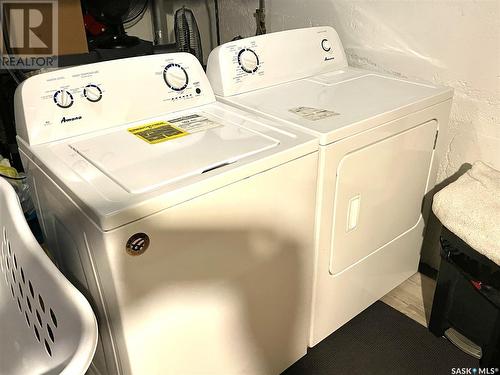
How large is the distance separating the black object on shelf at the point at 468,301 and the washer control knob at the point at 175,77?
91 cm

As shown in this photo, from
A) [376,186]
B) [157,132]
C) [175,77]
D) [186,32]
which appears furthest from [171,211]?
[186,32]

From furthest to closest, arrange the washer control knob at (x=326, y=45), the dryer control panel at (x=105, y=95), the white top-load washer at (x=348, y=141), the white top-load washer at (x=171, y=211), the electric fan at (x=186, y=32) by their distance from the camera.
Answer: the electric fan at (x=186, y=32) → the washer control knob at (x=326, y=45) → the white top-load washer at (x=348, y=141) → the dryer control panel at (x=105, y=95) → the white top-load washer at (x=171, y=211)

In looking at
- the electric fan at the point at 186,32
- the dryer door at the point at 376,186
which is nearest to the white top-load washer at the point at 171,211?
the dryer door at the point at 376,186

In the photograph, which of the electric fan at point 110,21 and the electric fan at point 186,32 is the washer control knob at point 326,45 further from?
the electric fan at point 110,21

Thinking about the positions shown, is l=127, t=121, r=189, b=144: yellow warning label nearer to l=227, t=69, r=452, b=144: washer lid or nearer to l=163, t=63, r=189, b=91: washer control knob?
l=163, t=63, r=189, b=91: washer control knob

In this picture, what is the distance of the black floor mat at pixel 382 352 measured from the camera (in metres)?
1.49

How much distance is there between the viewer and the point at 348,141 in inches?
47.7

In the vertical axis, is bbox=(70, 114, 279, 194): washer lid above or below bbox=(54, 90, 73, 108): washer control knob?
below

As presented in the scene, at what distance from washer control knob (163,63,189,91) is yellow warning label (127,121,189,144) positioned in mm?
131

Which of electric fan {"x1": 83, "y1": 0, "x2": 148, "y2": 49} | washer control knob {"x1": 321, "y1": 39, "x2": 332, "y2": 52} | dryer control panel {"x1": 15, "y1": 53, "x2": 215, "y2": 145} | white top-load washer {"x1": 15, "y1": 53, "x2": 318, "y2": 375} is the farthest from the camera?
electric fan {"x1": 83, "y1": 0, "x2": 148, "y2": 49}

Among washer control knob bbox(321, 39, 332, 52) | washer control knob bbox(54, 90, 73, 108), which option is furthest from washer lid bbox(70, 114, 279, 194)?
washer control knob bbox(321, 39, 332, 52)

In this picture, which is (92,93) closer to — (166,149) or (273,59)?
(166,149)

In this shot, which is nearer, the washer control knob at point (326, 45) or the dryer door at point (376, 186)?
the dryer door at point (376, 186)

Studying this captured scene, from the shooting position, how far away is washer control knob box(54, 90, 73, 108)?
3.76ft
